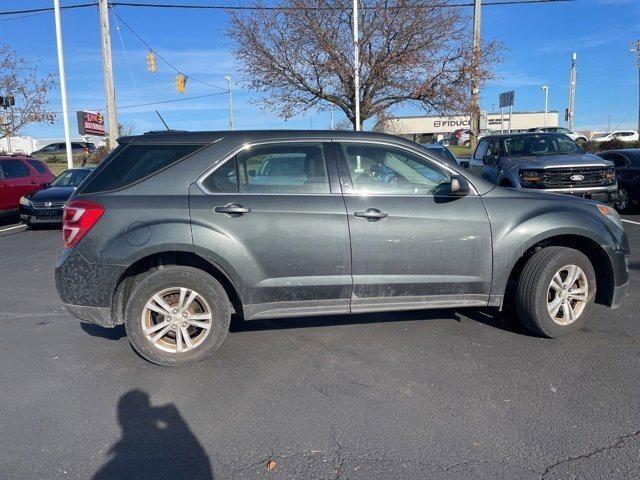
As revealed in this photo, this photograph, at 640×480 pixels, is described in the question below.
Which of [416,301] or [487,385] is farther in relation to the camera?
[416,301]

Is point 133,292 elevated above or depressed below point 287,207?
below

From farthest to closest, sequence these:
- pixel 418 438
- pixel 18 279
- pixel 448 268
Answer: pixel 18 279 → pixel 448 268 → pixel 418 438

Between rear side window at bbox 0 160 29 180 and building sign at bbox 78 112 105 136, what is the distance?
10.6 meters

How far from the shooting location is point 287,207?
4188 millimetres

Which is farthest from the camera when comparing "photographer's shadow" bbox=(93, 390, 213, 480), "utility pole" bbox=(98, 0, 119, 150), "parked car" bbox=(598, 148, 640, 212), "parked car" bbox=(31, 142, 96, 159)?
"parked car" bbox=(31, 142, 96, 159)

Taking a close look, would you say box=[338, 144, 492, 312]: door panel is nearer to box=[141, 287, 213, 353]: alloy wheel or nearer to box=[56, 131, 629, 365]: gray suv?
box=[56, 131, 629, 365]: gray suv


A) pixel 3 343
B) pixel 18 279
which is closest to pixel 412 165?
pixel 3 343

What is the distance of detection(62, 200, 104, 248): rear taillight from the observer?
159 inches

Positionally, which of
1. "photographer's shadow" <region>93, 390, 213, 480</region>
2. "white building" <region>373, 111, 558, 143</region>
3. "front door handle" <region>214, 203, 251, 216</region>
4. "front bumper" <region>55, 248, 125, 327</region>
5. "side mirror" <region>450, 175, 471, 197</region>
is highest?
"white building" <region>373, 111, 558, 143</region>

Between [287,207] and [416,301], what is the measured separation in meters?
1.33

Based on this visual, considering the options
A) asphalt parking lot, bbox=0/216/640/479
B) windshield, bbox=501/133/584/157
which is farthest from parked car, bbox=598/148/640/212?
asphalt parking lot, bbox=0/216/640/479

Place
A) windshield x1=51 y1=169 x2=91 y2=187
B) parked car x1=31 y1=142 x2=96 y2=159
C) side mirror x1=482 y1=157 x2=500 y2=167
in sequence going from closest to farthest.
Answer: side mirror x1=482 y1=157 x2=500 y2=167, windshield x1=51 y1=169 x2=91 y2=187, parked car x1=31 y1=142 x2=96 y2=159

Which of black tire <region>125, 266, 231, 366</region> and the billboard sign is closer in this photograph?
black tire <region>125, 266, 231, 366</region>

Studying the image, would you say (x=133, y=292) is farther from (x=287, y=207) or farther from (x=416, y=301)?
(x=416, y=301)
